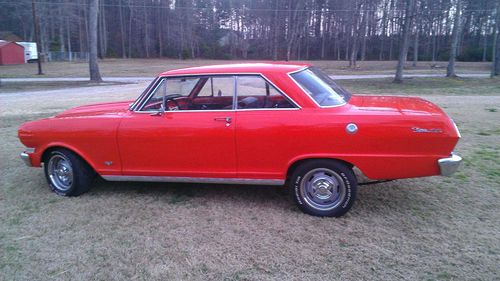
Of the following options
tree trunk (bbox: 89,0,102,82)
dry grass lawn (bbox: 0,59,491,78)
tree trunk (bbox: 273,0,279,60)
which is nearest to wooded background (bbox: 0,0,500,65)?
tree trunk (bbox: 273,0,279,60)

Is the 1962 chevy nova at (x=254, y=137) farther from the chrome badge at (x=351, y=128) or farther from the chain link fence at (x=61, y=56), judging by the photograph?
the chain link fence at (x=61, y=56)

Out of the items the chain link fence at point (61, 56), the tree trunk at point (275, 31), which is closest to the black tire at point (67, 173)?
the chain link fence at point (61, 56)

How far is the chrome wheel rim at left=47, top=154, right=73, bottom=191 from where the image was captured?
480 cm

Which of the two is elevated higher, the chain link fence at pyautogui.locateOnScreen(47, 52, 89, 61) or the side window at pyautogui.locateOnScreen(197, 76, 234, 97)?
the chain link fence at pyautogui.locateOnScreen(47, 52, 89, 61)

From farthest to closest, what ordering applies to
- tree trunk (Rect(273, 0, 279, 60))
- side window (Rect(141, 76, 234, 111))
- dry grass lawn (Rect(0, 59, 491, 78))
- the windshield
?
tree trunk (Rect(273, 0, 279, 60)), dry grass lawn (Rect(0, 59, 491, 78)), side window (Rect(141, 76, 234, 111)), the windshield

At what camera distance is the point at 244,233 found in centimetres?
367

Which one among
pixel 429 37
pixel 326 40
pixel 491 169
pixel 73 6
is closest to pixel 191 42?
pixel 73 6

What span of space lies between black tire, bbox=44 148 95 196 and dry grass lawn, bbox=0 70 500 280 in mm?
127

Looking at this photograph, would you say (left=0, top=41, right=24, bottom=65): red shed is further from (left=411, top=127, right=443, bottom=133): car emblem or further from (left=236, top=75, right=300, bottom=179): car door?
(left=411, top=127, right=443, bottom=133): car emblem

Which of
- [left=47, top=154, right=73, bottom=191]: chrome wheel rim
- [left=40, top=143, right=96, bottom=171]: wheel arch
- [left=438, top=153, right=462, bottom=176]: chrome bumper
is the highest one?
[left=438, top=153, right=462, bottom=176]: chrome bumper

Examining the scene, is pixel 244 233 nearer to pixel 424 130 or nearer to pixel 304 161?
pixel 304 161

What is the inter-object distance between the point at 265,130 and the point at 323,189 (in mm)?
847

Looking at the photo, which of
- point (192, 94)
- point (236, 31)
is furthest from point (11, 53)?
point (192, 94)

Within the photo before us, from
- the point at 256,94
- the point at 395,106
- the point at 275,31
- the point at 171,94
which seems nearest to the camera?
the point at 395,106
